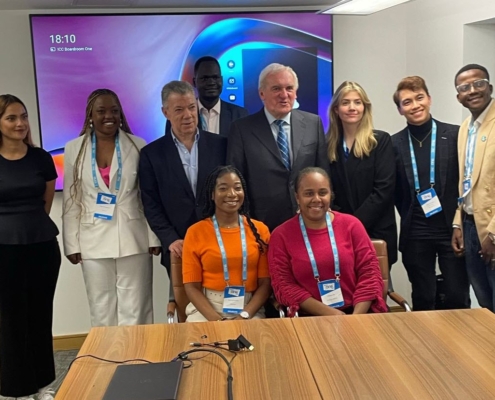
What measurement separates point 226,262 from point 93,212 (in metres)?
0.90

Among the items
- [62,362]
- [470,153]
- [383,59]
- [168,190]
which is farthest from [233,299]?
[383,59]

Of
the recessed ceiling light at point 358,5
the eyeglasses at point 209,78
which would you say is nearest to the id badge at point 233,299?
the recessed ceiling light at point 358,5

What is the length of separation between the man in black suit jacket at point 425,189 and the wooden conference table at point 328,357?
0.99 meters

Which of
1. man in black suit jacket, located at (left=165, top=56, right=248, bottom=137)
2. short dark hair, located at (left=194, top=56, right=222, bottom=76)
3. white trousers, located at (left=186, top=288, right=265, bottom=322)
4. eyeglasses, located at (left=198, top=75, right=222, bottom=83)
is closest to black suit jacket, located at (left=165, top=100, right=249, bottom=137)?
man in black suit jacket, located at (left=165, top=56, right=248, bottom=137)

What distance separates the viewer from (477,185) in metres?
2.78

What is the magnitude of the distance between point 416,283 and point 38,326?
2250 millimetres

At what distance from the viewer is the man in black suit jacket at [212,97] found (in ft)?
12.5

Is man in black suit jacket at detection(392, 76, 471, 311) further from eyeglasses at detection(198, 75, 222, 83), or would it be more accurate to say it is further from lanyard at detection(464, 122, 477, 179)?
eyeglasses at detection(198, 75, 222, 83)

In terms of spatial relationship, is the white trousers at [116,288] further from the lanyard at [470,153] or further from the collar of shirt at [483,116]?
the collar of shirt at [483,116]

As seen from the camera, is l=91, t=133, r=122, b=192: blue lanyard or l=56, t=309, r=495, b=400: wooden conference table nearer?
l=56, t=309, r=495, b=400: wooden conference table

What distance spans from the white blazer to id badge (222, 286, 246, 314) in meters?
0.77

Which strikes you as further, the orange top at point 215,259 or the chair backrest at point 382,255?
the chair backrest at point 382,255

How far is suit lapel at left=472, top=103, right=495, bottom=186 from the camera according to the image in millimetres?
2752

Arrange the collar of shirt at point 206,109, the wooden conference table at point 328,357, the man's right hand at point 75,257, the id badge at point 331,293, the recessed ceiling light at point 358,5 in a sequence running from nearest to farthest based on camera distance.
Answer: the wooden conference table at point 328,357
the id badge at point 331,293
the recessed ceiling light at point 358,5
the man's right hand at point 75,257
the collar of shirt at point 206,109
